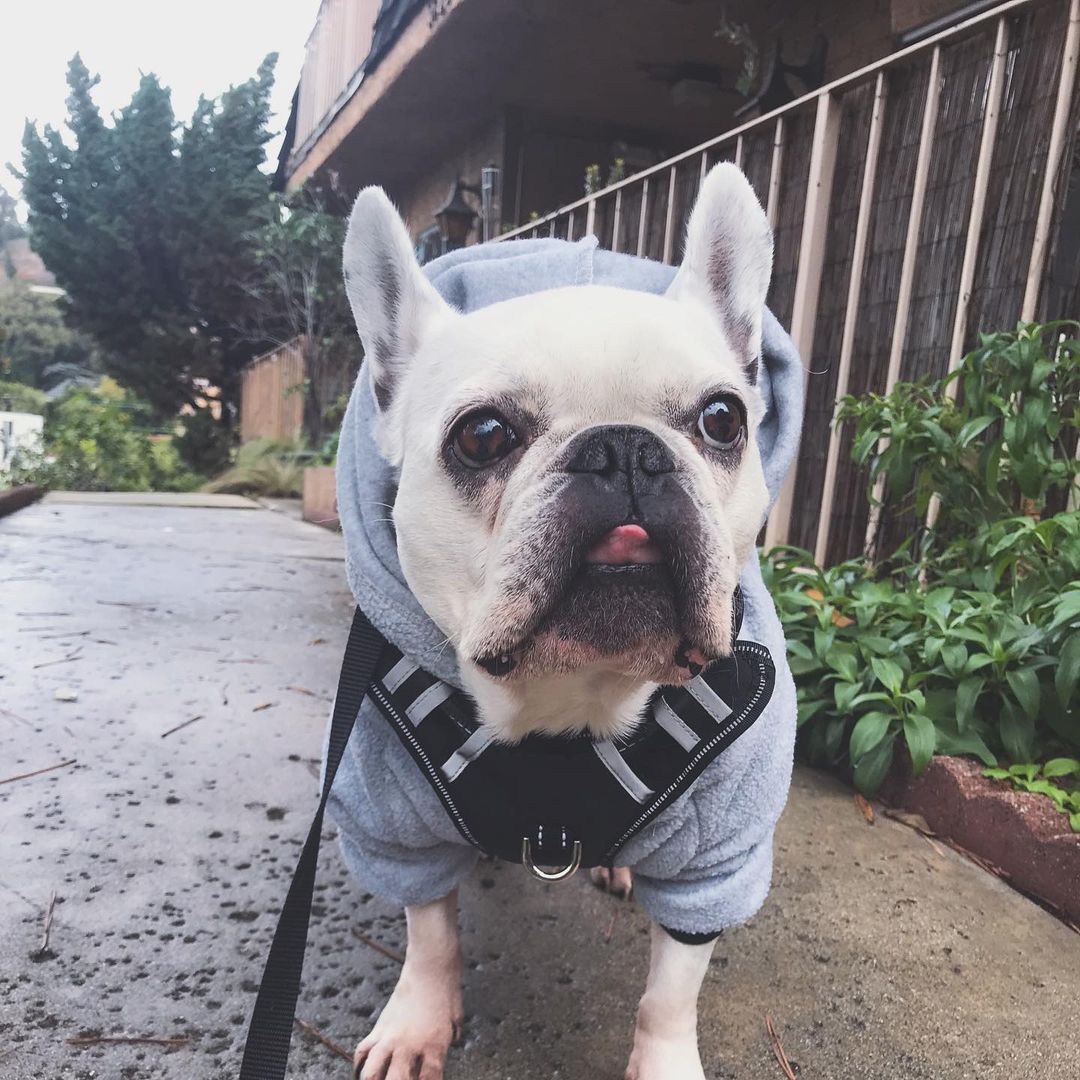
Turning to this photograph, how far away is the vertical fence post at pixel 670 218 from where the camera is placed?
4.52 meters

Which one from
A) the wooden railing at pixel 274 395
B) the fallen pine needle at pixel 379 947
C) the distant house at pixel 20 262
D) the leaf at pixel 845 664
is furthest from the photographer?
the distant house at pixel 20 262

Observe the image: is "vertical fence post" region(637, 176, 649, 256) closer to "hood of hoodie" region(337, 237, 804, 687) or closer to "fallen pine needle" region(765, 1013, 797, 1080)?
"hood of hoodie" region(337, 237, 804, 687)

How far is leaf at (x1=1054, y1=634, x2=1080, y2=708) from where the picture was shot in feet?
5.93

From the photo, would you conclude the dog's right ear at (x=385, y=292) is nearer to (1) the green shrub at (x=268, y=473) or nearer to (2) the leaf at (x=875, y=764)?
(2) the leaf at (x=875, y=764)

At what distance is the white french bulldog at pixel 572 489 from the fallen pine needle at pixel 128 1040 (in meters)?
0.28

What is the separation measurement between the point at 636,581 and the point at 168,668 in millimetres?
2560

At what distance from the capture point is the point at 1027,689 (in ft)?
6.34

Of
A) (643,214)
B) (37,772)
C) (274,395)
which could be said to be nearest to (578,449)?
(37,772)

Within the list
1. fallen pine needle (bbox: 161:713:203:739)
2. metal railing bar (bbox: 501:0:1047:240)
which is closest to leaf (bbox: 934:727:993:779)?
fallen pine needle (bbox: 161:713:203:739)

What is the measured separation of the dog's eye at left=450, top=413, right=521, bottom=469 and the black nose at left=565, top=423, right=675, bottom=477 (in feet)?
0.46

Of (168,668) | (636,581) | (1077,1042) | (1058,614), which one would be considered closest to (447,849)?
(636,581)

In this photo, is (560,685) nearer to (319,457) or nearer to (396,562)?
(396,562)

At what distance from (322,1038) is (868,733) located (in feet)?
4.52

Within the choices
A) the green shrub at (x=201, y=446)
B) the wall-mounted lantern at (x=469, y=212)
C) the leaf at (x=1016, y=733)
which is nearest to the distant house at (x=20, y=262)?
the green shrub at (x=201, y=446)
